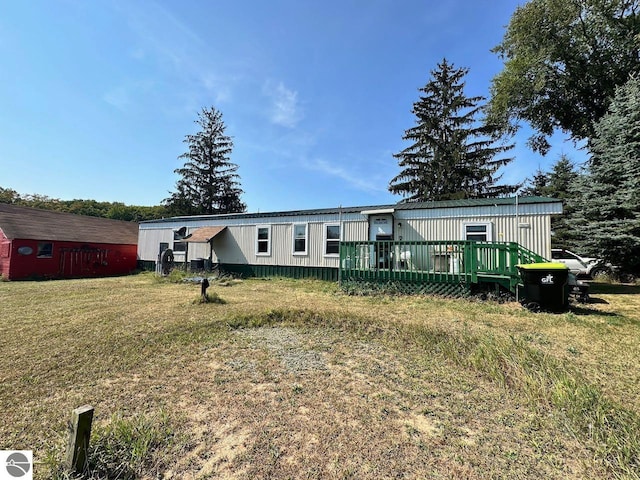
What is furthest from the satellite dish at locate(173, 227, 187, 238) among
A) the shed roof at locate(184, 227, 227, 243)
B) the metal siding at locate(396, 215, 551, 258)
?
the metal siding at locate(396, 215, 551, 258)

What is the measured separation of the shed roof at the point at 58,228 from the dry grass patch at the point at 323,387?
1286cm

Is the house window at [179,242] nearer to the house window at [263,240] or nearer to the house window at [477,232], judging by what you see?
the house window at [263,240]

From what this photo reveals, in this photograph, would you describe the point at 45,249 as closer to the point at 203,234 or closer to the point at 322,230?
the point at 203,234

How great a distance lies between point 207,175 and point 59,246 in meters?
17.1

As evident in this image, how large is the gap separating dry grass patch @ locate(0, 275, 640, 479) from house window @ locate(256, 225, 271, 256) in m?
7.89

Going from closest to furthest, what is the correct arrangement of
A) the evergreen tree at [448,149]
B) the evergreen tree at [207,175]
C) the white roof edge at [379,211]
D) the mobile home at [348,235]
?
the mobile home at [348,235], the white roof edge at [379,211], the evergreen tree at [448,149], the evergreen tree at [207,175]

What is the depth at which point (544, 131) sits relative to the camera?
18.2m

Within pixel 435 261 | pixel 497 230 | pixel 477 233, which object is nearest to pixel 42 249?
pixel 435 261

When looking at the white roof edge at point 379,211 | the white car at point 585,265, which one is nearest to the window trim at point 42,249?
the white roof edge at point 379,211

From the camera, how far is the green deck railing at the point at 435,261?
7.54m

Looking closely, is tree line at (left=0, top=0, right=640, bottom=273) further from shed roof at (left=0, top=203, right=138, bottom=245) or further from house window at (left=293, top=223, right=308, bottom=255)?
house window at (left=293, top=223, right=308, bottom=255)

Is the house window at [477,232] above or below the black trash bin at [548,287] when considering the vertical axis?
above

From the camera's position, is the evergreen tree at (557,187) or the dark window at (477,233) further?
the evergreen tree at (557,187)

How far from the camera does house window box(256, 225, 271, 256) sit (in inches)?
543
